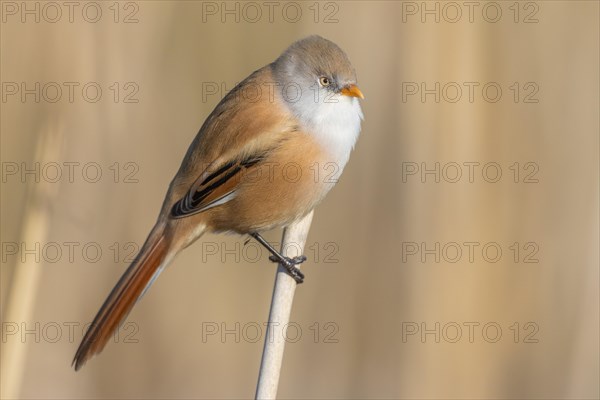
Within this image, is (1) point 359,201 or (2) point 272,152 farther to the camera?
(1) point 359,201

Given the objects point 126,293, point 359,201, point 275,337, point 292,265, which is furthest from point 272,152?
point 359,201

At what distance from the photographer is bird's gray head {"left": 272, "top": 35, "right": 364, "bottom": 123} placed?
3.50 meters

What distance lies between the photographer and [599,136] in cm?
431

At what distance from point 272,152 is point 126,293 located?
0.78 m

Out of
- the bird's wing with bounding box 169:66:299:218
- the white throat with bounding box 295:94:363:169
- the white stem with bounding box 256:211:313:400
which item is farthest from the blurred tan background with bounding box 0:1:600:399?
the white stem with bounding box 256:211:313:400

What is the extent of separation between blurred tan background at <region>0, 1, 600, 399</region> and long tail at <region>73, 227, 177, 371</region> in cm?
92

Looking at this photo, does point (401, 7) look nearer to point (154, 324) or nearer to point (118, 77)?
point (118, 77)

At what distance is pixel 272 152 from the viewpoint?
11.6 ft

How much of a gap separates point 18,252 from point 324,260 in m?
1.79

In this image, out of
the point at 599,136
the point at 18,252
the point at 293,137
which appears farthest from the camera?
the point at 599,136

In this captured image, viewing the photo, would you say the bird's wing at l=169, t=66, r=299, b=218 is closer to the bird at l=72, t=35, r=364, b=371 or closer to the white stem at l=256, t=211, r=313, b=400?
the bird at l=72, t=35, r=364, b=371

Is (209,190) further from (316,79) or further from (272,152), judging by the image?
(316,79)

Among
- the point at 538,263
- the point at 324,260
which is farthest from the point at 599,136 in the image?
the point at 324,260

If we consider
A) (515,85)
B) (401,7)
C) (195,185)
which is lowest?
(195,185)
